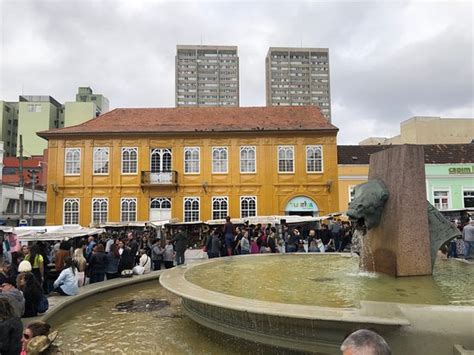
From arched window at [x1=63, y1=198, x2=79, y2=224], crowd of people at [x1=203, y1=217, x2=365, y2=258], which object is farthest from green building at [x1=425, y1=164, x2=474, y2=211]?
arched window at [x1=63, y1=198, x2=79, y2=224]

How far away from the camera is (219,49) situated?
133 meters

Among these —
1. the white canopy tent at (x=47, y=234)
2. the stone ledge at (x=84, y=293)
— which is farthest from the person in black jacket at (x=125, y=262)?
the white canopy tent at (x=47, y=234)

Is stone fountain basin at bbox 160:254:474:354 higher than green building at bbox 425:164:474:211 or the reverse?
the reverse

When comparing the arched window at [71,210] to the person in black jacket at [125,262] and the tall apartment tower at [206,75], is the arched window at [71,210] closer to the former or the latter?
the person in black jacket at [125,262]

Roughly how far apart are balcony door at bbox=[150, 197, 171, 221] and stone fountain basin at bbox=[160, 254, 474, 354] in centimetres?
2829

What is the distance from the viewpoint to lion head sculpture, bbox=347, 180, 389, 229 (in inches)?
289

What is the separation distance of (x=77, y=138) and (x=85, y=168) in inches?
102

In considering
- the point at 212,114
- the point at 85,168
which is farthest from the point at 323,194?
the point at 85,168

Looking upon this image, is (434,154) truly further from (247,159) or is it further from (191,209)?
(191,209)

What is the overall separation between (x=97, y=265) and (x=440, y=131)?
4903cm

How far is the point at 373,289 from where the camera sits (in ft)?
20.4

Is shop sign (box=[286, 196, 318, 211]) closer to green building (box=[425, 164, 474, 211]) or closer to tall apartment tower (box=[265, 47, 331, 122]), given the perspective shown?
green building (box=[425, 164, 474, 211])

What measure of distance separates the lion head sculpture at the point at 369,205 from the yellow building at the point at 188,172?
85.6ft

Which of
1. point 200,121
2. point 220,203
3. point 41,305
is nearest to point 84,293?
point 41,305
